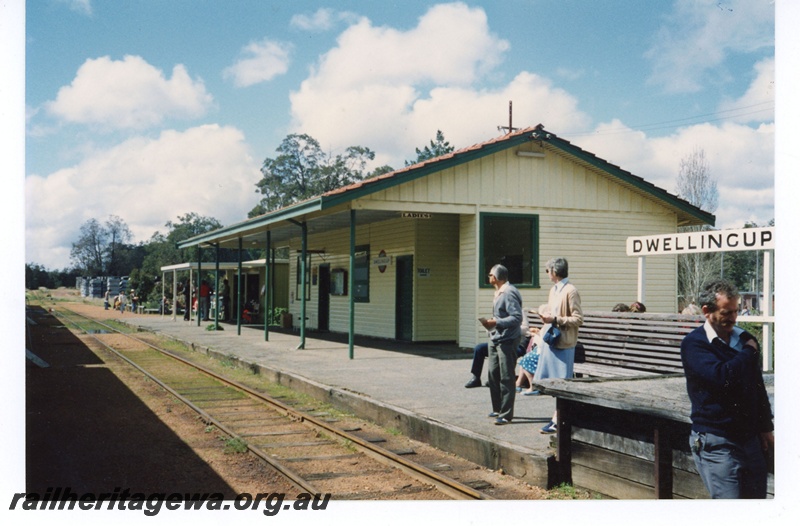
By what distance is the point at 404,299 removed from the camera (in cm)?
1703

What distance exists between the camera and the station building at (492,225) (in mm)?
13883

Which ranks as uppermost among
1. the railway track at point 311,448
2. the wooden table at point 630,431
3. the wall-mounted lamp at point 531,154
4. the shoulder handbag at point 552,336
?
the wall-mounted lamp at point 531,154

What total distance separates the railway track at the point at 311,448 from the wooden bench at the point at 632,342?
284 centimetres

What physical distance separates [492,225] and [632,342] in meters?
6.64

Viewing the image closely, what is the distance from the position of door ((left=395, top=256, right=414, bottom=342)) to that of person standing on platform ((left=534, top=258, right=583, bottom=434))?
9.98 meters

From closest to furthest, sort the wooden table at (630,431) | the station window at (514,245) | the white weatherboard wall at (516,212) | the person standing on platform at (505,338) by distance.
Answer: the wooden table at (630,431) → the person standing on platform at (505,338) → the white weatherboard wall at (516,212) → the station window at (514,245)

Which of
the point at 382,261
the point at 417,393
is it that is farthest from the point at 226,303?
the point at 417,393

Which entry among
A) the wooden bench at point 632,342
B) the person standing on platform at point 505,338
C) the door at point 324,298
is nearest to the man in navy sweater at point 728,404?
the person standing on platform at point 505,338

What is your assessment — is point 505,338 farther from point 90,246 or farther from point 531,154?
point 90,246

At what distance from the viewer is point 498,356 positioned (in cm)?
703

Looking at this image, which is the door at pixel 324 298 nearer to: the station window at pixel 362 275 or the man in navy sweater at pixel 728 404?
the station window at pixel 362 275

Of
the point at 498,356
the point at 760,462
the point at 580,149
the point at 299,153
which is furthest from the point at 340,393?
the point at 299,153
